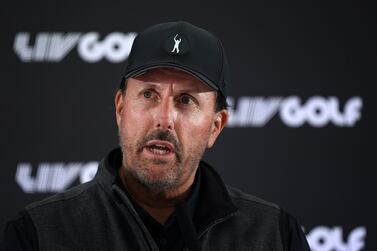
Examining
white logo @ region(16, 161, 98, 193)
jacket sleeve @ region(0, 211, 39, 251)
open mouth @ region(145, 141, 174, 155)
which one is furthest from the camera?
white logo @ region(16, 161, 98, 193)

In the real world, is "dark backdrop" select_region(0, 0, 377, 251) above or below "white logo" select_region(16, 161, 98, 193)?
above

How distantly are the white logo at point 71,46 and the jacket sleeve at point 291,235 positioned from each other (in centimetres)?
106

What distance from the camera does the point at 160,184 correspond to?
136cm

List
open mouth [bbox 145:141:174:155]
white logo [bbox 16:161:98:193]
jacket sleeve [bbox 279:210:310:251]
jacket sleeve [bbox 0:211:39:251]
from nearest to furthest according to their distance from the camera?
1. jacket sleeve [bbox 0:211:39:251]
2. open mouth [bbox 145:141:174:155]
3. jacket sleeve [bbox 279:210:310:251]
4. white logo [bbox 16:161:98:193]

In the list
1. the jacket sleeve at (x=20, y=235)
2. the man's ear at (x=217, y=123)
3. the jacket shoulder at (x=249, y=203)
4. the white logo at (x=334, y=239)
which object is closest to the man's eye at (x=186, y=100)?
the man's ear at (x=217, y=123)

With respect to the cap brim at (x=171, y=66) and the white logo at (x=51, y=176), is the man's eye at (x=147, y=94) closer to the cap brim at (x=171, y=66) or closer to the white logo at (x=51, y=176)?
the cap brim at (x=171, y=66)

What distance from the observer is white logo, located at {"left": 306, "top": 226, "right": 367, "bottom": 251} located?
2.40m

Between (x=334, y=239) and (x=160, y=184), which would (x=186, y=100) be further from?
(x=334, y=239)

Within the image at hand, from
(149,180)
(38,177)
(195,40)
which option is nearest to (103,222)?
(149,180)

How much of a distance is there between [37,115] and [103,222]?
1083 mm

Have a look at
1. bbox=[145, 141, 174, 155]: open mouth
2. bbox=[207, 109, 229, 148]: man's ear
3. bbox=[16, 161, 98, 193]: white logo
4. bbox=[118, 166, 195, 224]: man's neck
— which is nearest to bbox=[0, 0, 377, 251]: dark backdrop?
bbox=[16, 161, 98, 193]: white logo

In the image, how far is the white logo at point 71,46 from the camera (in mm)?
2342

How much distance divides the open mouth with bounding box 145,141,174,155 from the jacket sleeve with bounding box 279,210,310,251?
12.3 inches

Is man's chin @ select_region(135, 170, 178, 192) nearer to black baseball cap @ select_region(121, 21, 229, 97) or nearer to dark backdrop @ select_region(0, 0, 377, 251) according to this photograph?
black baseball cap @ select_region(121, 21, 229, 97)
